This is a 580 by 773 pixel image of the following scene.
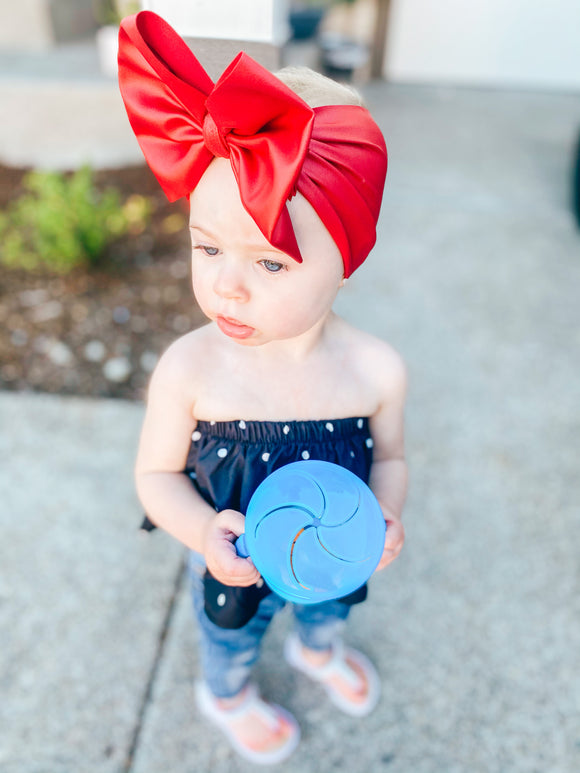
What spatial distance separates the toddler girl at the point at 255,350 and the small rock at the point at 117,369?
1.43 meters

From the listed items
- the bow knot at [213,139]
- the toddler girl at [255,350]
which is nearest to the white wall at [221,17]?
the toddler girl at [255,350]

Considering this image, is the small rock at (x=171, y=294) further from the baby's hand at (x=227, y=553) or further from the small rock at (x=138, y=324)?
the baby's hand at (x=227, y=553)

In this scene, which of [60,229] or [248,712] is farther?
[60,229]

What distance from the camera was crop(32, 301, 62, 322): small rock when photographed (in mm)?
2905

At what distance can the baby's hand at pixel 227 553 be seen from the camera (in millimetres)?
947

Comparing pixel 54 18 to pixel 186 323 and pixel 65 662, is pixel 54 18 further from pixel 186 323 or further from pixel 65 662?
pixel 65 662

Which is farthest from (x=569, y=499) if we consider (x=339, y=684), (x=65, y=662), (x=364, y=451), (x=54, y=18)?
(x=54, y=18)

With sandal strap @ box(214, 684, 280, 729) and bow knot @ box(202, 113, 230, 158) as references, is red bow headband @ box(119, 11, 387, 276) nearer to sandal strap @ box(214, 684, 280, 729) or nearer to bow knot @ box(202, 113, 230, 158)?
bow knot @ box(202, 113, 230, 158)

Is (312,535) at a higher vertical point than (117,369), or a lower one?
higher

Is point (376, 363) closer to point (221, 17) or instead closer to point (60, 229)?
point (221, 17)

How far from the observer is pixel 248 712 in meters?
1.49

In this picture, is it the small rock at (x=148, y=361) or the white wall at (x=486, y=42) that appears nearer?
the small rock at (x=148, y=361)

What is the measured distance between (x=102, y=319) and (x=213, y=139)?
226 centimetres

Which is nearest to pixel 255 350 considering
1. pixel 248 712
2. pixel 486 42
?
pixel 248 712
